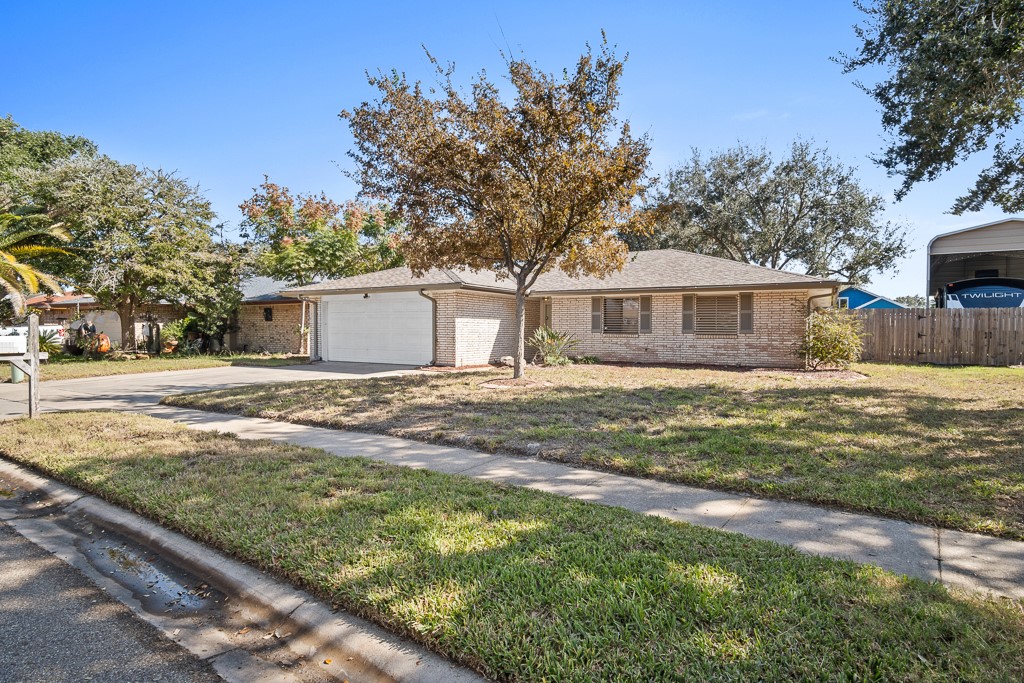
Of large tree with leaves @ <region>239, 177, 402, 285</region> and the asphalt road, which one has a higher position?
large tree with leaves @ <region>239, 177, 402, 285</region>

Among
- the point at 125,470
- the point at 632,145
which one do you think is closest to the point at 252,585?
the point at 125,470

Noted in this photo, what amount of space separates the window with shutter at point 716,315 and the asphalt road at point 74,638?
50.6ft

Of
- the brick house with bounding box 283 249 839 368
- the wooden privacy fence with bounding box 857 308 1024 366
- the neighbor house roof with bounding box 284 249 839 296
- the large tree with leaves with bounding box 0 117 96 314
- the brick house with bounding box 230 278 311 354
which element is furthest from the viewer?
the brick house with bounding box 230 278 311 354

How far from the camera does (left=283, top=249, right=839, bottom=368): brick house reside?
50.1 feet

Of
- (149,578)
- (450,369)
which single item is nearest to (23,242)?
(450,369)

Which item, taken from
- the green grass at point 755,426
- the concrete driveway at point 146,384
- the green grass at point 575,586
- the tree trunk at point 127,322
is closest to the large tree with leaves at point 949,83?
the green grass at point 755,426

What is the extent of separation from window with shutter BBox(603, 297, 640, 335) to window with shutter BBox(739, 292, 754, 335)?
3.02 meters

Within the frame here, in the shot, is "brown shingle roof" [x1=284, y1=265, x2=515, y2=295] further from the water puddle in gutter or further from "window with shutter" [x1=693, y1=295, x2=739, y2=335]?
the water puddle in gutter

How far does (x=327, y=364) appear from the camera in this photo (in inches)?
710

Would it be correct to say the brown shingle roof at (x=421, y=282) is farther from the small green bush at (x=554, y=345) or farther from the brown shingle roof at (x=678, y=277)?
the small green bush at (x=554, y=345)

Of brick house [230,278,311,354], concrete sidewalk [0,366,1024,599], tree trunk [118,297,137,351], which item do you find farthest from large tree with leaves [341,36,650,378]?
tree trunk [118,297,137,351]

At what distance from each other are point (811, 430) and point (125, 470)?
7.57 m

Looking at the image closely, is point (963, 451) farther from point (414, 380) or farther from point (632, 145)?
point (414, 380)

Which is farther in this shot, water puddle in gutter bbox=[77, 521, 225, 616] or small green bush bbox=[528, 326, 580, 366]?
small green bush bbox=[528, 326, 580, 366]
